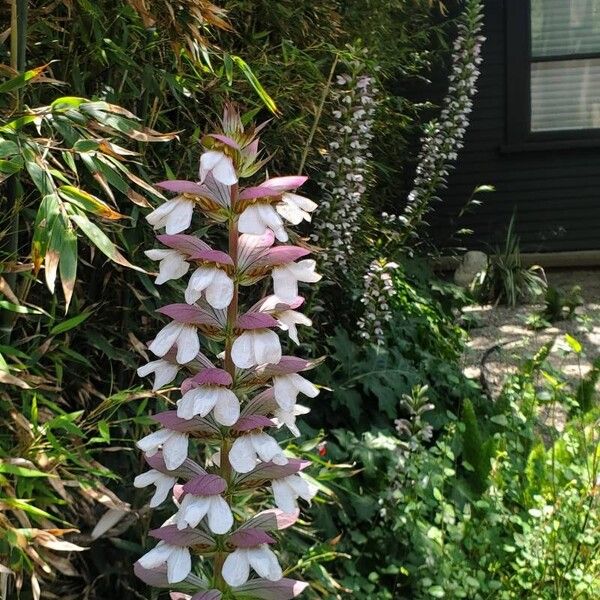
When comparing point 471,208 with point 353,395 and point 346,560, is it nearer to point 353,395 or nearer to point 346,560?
point 353,395

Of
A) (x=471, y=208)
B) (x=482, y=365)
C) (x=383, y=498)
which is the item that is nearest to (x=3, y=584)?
(x=383, y=498)

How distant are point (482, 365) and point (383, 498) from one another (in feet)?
7.75

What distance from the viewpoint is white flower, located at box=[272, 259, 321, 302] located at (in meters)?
1.14

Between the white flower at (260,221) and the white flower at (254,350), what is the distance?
14 centimetres

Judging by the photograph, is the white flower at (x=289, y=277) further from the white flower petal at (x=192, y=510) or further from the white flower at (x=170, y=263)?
the white flower petal at (x=192, y=510)

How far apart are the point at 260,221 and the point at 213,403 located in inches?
10.2

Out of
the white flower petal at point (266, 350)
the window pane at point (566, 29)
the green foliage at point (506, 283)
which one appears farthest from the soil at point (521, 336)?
the white flower petal at point (266, 350)

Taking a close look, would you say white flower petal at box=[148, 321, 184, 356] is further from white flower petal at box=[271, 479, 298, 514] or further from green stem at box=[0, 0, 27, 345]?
green stem at box=[0, 0, 27, 345]

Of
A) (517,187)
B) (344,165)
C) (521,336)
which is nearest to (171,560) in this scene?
(344,165)

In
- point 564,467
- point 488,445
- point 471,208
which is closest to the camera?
point 564,467

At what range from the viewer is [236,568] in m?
1.15

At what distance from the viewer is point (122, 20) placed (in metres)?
2.09

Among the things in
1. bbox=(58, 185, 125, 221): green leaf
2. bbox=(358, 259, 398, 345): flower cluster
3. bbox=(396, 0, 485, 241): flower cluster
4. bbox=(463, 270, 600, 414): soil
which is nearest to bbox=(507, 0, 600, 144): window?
bbox=(463, 270, 600, 414): soil

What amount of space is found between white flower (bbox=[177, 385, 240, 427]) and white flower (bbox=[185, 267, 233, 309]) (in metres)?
0.13
